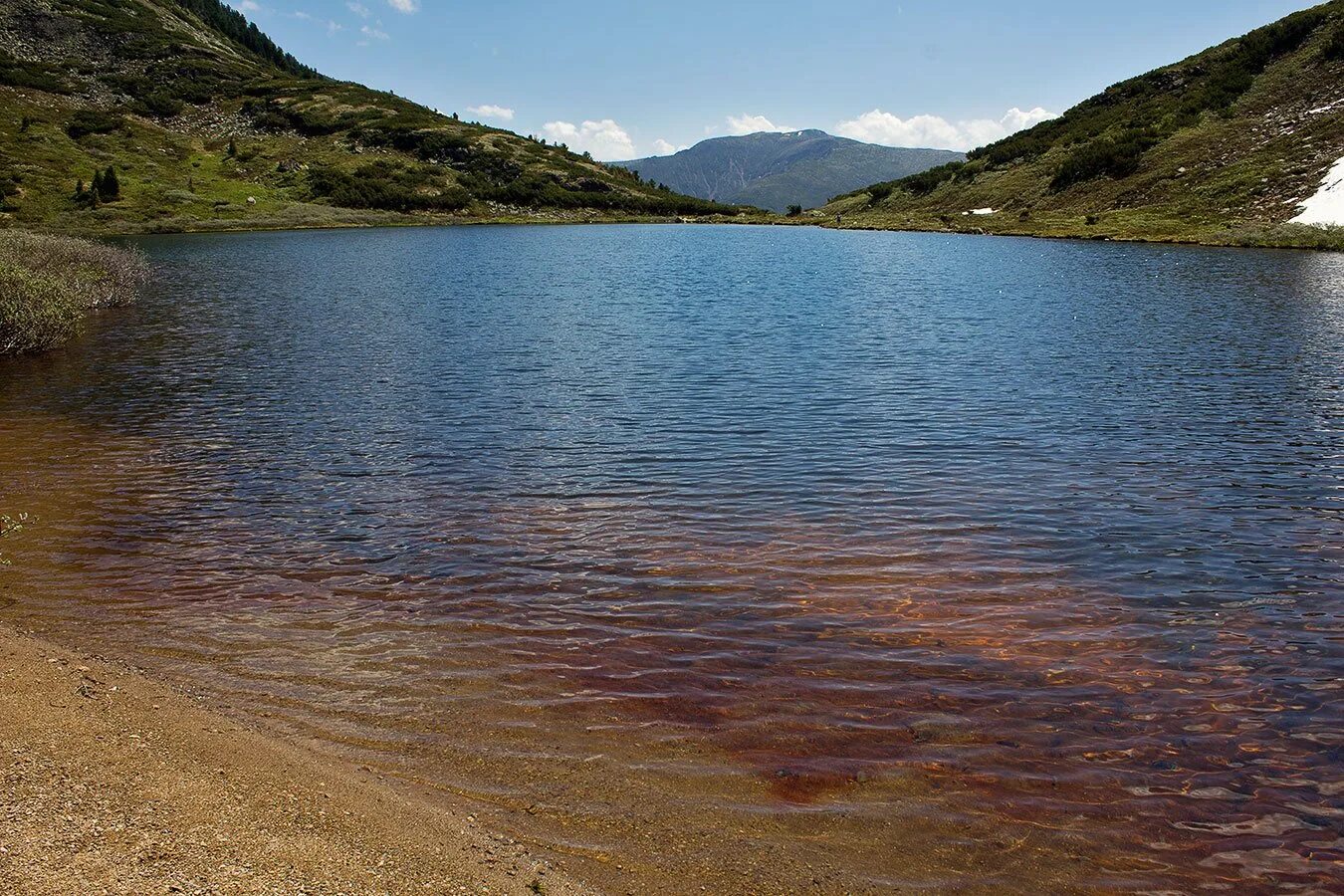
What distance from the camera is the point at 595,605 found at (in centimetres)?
1302

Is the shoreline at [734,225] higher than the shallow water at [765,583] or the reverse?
higher

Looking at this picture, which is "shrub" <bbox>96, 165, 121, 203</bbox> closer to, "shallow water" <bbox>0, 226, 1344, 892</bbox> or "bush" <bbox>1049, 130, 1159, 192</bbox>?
"shallow water" <bbox>0, 226, 1344, 892</bbox>

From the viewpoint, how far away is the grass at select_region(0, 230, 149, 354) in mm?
33125

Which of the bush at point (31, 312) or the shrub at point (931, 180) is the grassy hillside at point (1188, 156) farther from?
the bush at point (31, 312)

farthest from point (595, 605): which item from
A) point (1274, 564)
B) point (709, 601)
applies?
point (1274, 564)

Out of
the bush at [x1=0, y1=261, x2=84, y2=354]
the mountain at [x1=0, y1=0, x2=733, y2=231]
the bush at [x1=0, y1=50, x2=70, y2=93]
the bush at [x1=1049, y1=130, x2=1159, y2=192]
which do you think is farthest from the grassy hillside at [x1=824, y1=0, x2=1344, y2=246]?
the bush at [x1=0, y1=50, x2=70, y2=93]

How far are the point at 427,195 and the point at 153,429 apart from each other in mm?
153697

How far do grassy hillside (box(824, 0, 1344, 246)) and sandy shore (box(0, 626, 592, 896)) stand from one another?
87.3m

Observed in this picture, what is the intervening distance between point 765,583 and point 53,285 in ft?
122

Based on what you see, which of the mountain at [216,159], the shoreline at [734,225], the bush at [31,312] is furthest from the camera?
the mountain at [216,159]

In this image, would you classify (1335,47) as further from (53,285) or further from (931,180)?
(53,285)

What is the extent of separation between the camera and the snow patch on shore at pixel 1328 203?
73750 millimetres

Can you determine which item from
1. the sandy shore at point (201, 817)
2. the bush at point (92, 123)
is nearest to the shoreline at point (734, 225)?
the bush at point (92, 123)

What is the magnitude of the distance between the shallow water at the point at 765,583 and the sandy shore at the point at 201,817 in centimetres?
70
